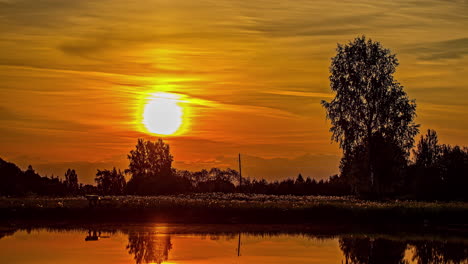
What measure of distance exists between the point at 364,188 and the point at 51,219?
2804 centimetres

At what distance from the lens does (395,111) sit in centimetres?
6175

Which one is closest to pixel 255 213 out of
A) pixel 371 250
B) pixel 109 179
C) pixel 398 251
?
pixel 371 250

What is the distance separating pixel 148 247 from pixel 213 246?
300cm

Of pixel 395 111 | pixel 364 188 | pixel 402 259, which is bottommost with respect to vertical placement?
pixel 402 259

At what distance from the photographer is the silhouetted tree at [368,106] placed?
203 feet

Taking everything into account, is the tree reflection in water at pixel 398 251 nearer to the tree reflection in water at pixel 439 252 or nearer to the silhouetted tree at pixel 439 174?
the tree reflection in water at pixel 439 252

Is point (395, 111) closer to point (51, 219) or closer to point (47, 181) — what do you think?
point (51, 219)

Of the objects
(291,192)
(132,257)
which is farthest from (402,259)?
(291,192)

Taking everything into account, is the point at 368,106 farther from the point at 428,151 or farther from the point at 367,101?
the point at 428,151

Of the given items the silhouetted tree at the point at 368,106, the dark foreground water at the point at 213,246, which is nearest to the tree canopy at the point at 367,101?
the silhouetted tree at the point at 368,106

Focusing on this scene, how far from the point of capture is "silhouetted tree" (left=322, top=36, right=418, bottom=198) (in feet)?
203

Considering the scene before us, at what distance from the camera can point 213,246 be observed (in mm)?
34844

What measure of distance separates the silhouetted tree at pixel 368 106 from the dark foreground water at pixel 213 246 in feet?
65.3

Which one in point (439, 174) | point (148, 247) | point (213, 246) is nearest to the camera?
point (148, 247)
